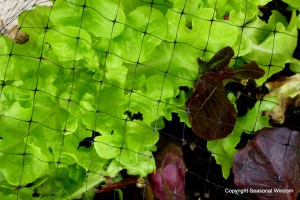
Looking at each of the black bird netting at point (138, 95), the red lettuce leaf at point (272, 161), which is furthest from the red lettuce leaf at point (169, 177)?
the red lettuce leaf at point (272, 161)

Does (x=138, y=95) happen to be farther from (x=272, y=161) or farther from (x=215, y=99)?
(x=272, y=161)

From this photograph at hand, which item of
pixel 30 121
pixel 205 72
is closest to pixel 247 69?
pixel 205 72

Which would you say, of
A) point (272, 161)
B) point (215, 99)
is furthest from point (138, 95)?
point (272, 161)

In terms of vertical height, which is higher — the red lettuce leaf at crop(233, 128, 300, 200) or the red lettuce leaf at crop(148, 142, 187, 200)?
the red lettuce leaf at crop(233, 128, 300, 200)

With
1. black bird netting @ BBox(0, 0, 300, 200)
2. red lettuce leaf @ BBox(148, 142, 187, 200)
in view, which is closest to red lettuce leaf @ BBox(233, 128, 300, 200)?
black bird netting @ BBox(0, 0, 300, 200)

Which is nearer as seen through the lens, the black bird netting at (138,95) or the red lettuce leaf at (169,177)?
the black bird netting at (138,95)

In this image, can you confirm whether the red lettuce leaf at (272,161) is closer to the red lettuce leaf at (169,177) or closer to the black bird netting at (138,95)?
the black bird netting at (138,95)

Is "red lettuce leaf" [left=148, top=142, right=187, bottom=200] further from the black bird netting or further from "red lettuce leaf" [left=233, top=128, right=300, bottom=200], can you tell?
"red lettuce leaf" [left=233, top=128, right=300, bottom=200]
